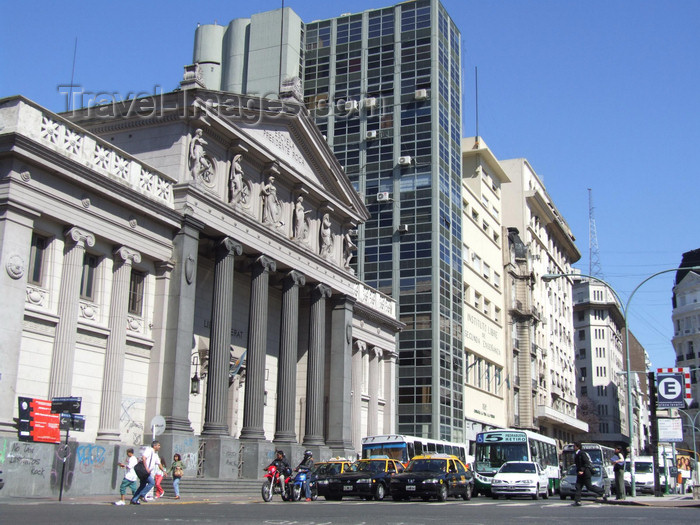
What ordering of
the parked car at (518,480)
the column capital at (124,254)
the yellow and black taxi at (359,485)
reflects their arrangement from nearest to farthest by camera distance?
the column capital at (124,254) < the yellow and black taxi at (359,485) < the parked car at (518,480)

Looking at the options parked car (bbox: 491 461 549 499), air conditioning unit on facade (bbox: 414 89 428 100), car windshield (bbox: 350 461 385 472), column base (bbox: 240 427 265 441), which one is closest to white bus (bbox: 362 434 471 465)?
parked car (bbox: 491 461 549 499)

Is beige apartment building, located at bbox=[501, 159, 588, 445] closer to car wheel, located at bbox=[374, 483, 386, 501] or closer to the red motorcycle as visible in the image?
car wheel, located at bbox=[374, 483, 386, 501]

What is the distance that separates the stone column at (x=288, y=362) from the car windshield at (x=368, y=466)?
6610 millimetres

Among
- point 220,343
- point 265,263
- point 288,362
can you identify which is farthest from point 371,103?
point 220,343

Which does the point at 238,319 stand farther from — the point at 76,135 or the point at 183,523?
the point at 183,523

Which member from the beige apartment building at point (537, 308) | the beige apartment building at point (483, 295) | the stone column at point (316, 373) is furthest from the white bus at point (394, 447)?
the beige apartment building at point (537, 308)

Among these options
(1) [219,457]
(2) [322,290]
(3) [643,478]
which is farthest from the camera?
(3) [643,478]

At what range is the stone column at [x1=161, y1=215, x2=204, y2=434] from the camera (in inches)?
1145

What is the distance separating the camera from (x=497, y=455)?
124 feet

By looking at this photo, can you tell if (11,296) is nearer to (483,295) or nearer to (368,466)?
(368,466)

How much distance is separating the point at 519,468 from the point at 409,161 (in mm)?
33120

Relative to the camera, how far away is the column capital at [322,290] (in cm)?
4019

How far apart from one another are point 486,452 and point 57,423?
2121 cm

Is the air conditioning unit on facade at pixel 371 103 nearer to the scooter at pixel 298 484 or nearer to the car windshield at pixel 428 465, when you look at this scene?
the car windshield at pixel 428 465
